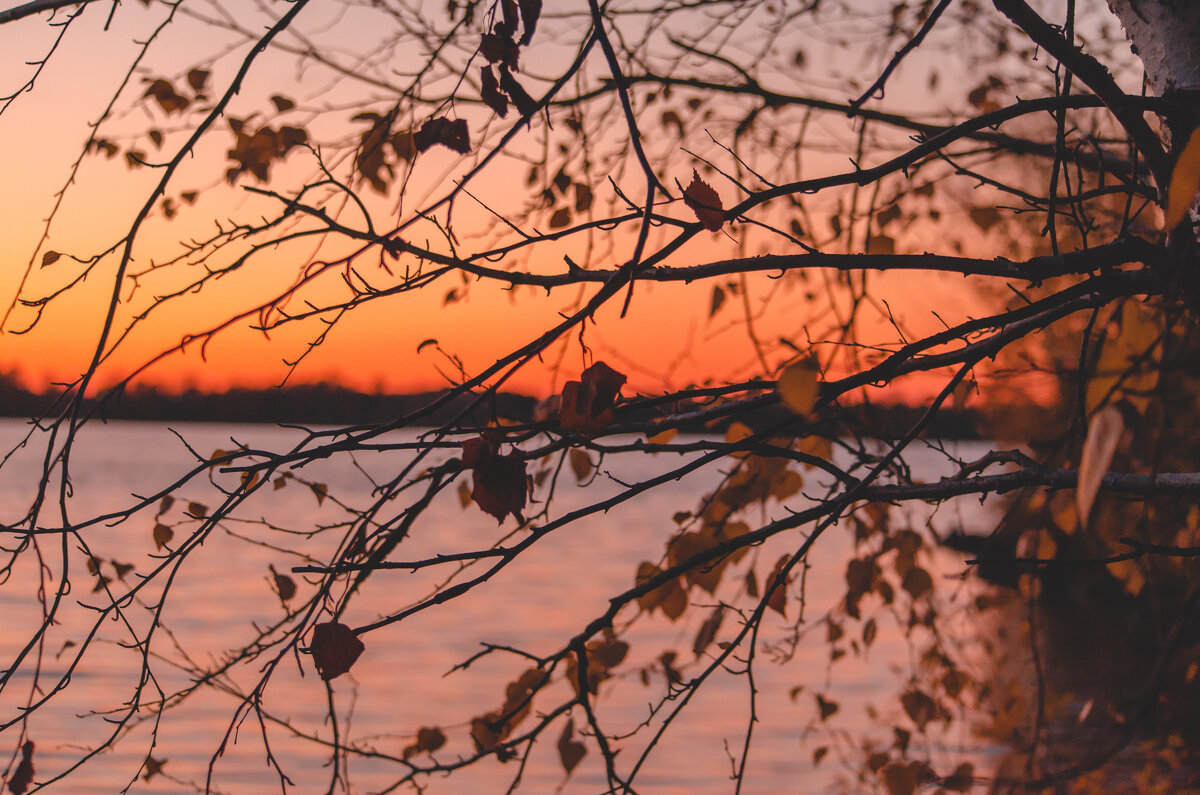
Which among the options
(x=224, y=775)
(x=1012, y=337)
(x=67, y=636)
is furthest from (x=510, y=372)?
(x=67, y=636)

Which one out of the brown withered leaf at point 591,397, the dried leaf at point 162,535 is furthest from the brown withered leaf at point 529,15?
the dried leaf at point 162,535

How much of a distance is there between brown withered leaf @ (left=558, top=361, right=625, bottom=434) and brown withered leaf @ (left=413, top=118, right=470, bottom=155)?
604 mm

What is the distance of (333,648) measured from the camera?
1690 millimetres

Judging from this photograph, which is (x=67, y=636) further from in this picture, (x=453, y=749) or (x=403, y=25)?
(x=403, y=25)

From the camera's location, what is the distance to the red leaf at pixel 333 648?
65.5 inches

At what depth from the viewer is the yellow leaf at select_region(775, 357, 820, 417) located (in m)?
1.40

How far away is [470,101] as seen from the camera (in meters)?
3.31

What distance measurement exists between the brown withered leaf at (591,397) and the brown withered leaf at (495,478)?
0.39ft

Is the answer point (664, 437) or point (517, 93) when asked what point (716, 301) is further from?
point (517, 93)

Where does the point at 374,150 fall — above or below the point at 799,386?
above

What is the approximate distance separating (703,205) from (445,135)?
58 centimetres

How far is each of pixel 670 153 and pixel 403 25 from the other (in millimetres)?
1117

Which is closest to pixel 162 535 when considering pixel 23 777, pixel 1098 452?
pixel 23 777

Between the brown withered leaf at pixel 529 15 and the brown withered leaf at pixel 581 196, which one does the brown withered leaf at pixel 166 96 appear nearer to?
the brown withered leaf at pixel 581 196
